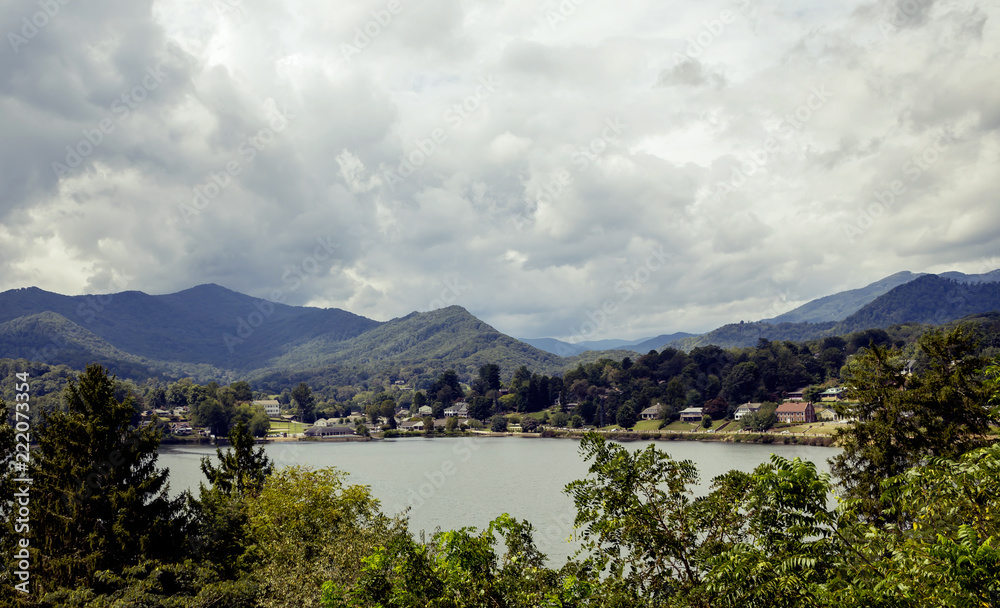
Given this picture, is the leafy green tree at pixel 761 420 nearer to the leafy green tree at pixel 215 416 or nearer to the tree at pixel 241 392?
the leafy green tree at pixel 215 416

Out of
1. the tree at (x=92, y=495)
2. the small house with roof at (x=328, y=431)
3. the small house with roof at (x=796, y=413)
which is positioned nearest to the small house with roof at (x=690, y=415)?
the small house with roof at (x=796, y=413)

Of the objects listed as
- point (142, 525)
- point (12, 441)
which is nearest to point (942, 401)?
point (142, 525)

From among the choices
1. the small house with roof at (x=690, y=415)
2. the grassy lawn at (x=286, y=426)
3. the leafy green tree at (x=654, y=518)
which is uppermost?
the leafy green tree at (x=654, y=518)

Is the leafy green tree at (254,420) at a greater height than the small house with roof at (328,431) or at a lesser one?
greater

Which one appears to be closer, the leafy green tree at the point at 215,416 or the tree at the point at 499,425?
the leafy green tree at the point at 215,416

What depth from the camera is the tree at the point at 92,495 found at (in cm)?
1691

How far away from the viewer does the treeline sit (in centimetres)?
683

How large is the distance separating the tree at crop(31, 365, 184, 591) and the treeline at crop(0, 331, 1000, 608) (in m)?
0.06

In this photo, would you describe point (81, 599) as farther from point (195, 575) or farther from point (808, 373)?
point (808, 373)

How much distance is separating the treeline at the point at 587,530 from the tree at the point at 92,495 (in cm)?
6

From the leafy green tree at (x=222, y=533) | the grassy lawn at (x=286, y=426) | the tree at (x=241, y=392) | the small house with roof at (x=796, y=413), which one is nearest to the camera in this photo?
the leafy green tree at (x=222, y=533)

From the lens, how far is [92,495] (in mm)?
17281

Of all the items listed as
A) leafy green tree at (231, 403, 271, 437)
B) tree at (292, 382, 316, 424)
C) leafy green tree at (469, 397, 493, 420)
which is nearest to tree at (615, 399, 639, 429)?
leafy green tree at (469, 397, 493, 420)

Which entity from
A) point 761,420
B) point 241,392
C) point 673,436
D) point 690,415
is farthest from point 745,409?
point 241,392
